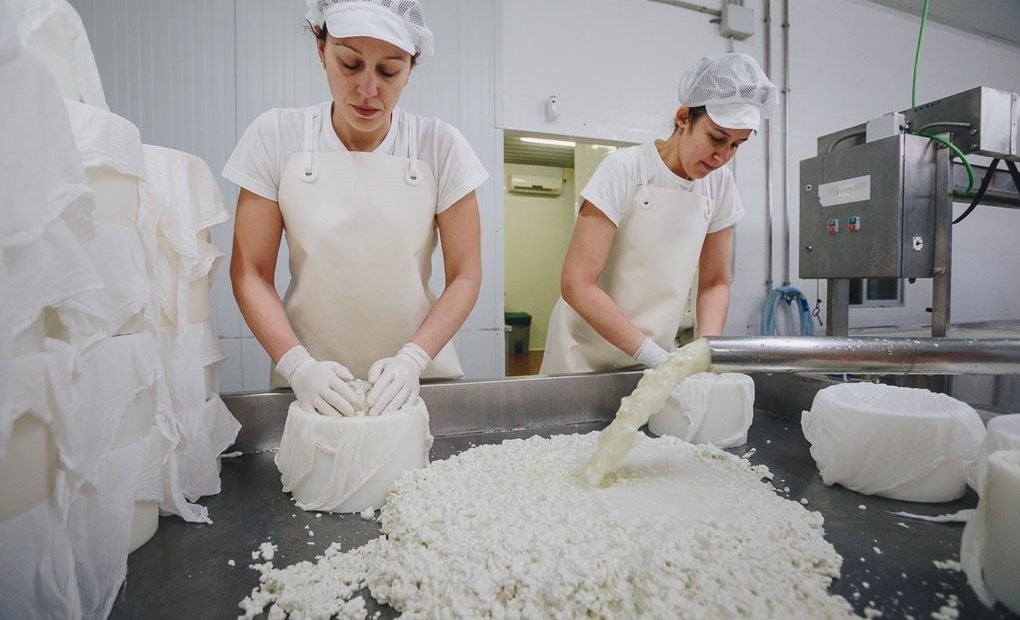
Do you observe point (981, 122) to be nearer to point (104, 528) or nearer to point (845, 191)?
point (845, 191)

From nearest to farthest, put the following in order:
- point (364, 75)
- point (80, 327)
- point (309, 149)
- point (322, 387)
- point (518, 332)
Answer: point (80, 327) → point (322, 387) → point (364, 75) → point (309, 149) → point (518, 332)

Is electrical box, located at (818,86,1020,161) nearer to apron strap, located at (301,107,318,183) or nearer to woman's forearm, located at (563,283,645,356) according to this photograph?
woman's forearm, located at (563,283,645,356)

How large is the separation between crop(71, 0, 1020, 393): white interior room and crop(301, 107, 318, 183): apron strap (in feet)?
1.06

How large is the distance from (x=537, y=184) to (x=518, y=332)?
6.04 ft

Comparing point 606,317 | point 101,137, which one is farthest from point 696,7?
point 101,137

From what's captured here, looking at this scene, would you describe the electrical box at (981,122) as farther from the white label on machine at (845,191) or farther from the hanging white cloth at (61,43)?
the hanging white cloth at (61,43)

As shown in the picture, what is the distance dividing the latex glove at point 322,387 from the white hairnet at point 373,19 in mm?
681

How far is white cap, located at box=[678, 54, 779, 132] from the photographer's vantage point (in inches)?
55.2

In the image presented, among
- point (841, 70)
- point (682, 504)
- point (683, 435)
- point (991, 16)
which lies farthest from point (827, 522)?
point (991, 16)

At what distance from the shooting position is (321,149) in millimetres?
1285

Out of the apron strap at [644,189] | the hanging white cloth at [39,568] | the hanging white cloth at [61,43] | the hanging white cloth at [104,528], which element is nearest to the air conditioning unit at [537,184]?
the apron strap at [644,189]

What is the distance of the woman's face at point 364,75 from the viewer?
3.51ft

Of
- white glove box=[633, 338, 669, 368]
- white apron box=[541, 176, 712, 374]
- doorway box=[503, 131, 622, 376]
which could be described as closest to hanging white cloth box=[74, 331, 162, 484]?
white glove box=[633, 338, 669, 368]

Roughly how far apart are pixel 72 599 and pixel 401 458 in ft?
1.51
